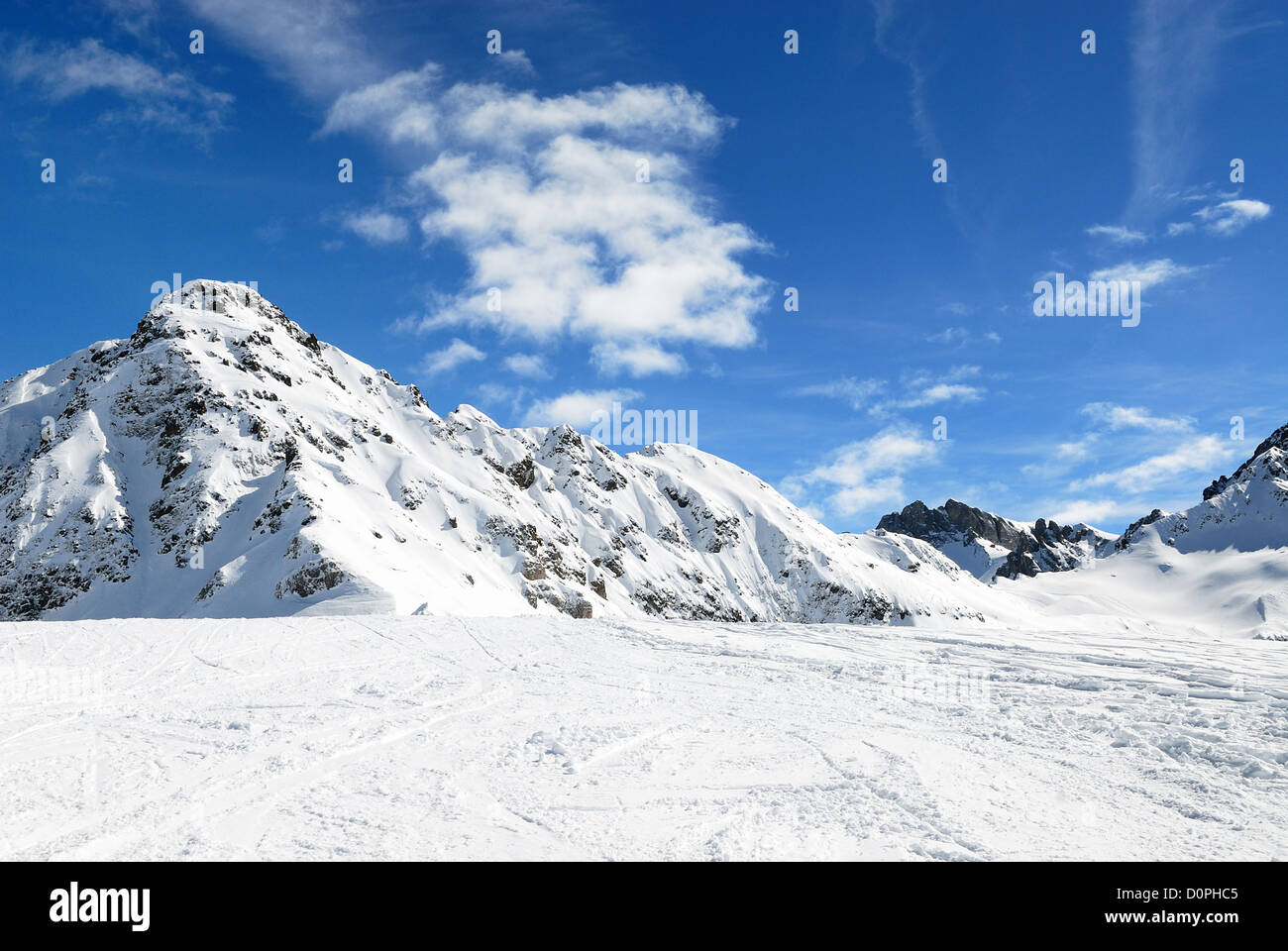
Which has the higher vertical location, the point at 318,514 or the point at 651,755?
the point at 318,514

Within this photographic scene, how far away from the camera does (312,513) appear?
6888 cm

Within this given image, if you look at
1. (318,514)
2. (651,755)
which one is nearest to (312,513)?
(318,514)

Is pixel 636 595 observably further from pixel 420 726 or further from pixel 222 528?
pixel 420 726

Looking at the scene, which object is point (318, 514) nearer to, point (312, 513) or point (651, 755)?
point (312, 513)

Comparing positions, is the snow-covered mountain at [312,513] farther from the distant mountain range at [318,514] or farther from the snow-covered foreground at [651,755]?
the snow-covered foreground at [651,755]

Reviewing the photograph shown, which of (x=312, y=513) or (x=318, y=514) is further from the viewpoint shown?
(x=318, y=514)

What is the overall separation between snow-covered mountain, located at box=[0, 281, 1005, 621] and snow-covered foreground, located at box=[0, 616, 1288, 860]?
125 feet

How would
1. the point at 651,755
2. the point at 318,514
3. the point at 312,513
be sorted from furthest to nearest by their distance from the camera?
the point at 318,514
the point at 312,513
the point at 651,755

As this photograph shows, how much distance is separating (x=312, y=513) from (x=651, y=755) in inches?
2704

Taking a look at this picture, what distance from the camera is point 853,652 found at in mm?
16797

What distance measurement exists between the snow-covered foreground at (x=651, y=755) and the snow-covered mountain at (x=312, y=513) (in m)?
38.2

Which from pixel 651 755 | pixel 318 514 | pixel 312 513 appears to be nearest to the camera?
pixel 651 755

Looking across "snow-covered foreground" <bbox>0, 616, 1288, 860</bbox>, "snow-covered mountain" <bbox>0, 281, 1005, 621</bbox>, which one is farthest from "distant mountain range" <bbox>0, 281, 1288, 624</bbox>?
"snow-covered foreground" <bbox>0, 616, 1288, 860</bbox>
